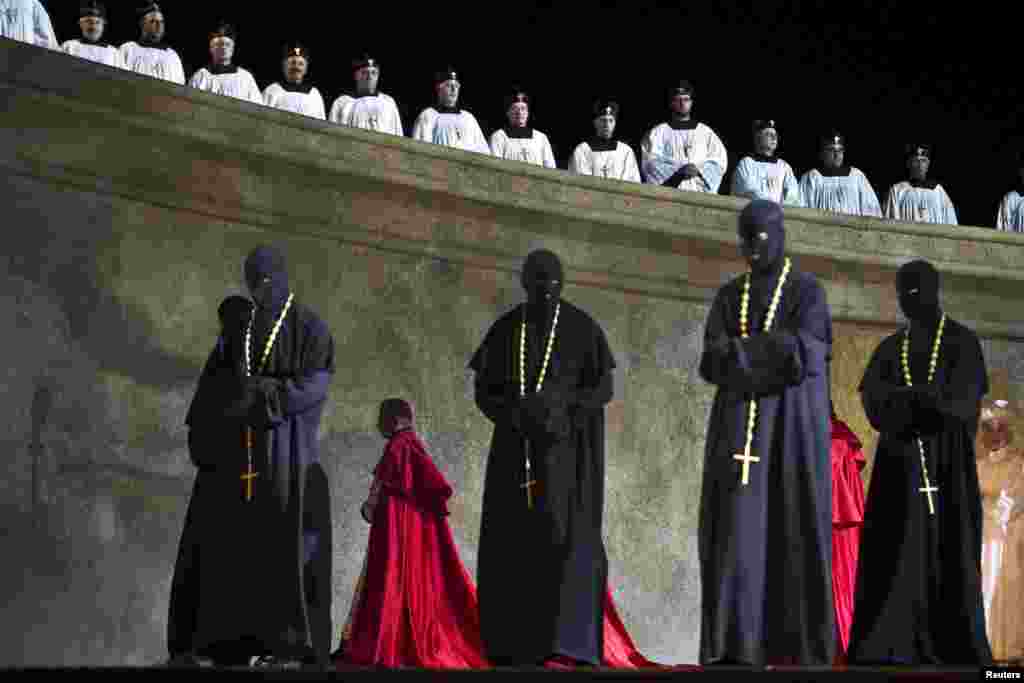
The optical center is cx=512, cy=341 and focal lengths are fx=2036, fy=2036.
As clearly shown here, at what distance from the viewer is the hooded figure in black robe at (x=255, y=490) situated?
9102mm

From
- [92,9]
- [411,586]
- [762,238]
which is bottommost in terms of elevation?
[411,586]

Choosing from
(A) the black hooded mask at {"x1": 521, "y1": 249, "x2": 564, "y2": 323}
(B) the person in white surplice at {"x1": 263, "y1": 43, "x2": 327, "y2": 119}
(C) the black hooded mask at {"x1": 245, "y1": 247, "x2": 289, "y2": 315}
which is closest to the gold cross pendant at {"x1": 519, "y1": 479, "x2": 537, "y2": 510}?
(A) the black hooded mask at {"x1": 521, "y1": 249, "x2": 564, "y2": 323}

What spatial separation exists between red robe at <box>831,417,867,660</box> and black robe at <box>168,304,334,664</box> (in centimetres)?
383

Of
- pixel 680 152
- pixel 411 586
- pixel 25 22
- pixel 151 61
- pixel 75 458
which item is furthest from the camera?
pixel 680 152

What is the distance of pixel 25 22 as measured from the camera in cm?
1378

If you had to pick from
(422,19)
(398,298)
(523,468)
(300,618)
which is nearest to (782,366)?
(523,468)

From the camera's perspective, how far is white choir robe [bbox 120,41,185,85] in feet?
48.3

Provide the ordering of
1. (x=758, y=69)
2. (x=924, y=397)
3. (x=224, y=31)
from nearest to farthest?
(x=924, y=397), (x=224, y=31), (x=758, y=69)

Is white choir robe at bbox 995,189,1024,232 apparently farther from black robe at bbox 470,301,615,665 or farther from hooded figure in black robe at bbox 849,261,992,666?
black robe at bbox 470,301,615,665

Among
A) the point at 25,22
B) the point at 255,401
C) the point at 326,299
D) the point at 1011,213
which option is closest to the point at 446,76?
the point at 326,299

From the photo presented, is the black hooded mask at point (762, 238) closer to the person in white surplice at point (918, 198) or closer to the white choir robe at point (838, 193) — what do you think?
the white choir robe at point (838, 193)

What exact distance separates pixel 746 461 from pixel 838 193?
8.49 m

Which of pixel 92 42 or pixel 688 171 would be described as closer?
pixel 92 42

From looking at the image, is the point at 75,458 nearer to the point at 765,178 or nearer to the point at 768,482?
the point at 768,482
